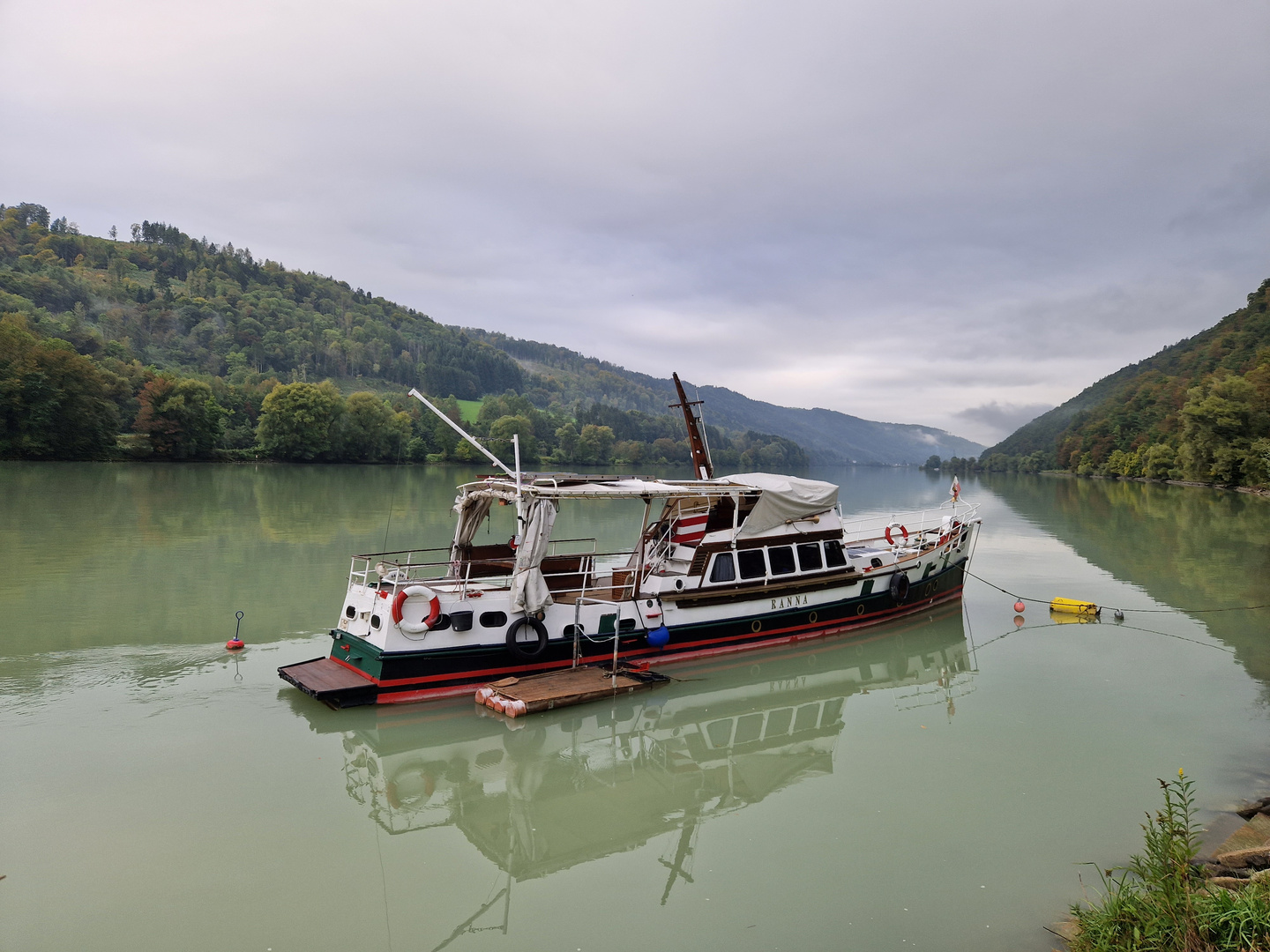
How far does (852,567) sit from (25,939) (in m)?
15.5

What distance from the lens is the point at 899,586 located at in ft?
59.8

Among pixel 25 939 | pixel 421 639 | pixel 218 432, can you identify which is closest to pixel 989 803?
pixel 421 639

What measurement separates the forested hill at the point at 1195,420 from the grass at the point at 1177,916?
73196 millimetres

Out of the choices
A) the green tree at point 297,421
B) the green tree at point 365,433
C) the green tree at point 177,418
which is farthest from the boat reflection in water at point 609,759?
the green tree at point 365,433

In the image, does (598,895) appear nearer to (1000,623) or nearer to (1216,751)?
(1216,751)

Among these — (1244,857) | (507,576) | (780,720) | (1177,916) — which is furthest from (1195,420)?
(1177,916)

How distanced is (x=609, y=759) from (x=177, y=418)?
83200 millimetres

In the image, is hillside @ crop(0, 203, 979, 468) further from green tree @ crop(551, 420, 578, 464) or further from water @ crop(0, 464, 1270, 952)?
water @ crop(0, 464, 1270, 952)

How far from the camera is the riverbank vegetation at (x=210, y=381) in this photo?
69875 millimetres

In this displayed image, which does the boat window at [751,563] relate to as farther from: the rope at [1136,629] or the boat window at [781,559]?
the rope at [1136,629]

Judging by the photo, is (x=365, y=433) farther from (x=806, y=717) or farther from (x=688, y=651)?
(x=806, y=717)

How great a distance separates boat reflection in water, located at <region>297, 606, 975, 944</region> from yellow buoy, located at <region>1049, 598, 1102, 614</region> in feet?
22.8

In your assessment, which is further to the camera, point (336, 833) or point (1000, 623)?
point (1000, 623)

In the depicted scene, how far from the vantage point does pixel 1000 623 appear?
63.4ft
